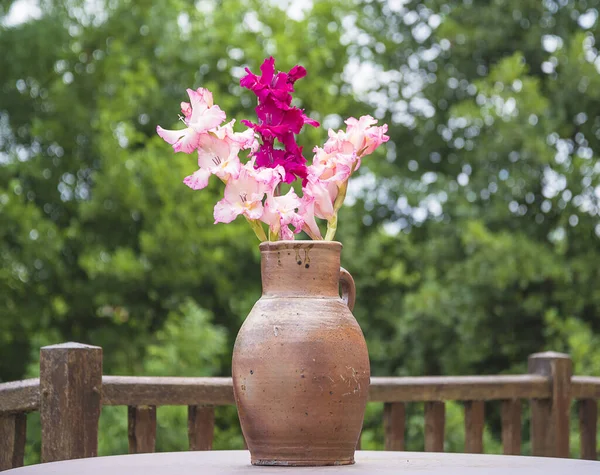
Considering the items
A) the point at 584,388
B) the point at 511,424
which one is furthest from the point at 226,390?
the point at 584,388

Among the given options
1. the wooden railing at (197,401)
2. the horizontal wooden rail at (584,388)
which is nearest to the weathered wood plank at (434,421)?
the wooden railing at (197,401)

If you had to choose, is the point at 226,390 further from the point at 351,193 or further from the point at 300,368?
the point at 351,193

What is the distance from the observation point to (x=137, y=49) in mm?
7375

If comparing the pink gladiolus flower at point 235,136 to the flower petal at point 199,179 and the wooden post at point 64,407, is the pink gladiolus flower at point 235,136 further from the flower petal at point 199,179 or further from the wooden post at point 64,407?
the wooden post at point 64,407

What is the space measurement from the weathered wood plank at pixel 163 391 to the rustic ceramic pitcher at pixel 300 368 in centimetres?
68

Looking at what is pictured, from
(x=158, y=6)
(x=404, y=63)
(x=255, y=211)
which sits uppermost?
(x=158, y=6)

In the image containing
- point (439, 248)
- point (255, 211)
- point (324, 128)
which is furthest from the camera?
point (324, 128)

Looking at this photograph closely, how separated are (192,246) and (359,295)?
1.19m

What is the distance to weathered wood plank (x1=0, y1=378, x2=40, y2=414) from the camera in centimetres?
203

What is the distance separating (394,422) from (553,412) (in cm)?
55

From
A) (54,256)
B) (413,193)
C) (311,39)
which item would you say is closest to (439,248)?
(413,193)

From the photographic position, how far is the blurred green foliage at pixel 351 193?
5715mm

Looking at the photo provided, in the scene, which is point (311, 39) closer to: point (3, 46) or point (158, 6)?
point (158, 6)

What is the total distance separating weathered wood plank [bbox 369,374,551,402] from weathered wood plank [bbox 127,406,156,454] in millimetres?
552
